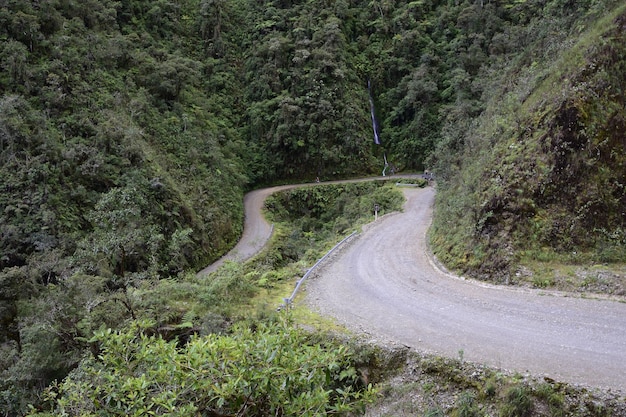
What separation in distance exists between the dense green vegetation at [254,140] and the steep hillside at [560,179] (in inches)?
2.1

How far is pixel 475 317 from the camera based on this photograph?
30.5ft

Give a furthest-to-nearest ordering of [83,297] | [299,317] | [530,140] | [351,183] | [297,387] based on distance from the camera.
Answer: [351,183] → [530,140] → [83,297] → [299,317] → [297,387]

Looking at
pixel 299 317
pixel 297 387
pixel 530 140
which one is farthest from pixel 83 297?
pixel 530 140

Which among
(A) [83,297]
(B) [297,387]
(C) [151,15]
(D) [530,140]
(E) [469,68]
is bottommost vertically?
(A) [83,297]

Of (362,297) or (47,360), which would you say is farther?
(362,297)

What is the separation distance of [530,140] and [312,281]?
8.28m

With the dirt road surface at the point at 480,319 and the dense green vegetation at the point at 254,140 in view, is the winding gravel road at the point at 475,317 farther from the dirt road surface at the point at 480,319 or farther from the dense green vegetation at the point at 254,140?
the dense green vegetation at the point at 254,140

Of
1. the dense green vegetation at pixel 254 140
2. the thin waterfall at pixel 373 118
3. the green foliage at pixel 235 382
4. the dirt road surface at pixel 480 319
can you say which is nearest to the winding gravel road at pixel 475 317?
the dirt road surface at pixel 480 319

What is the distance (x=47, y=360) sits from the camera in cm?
1002

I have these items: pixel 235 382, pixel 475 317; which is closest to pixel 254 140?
pixel 475 317

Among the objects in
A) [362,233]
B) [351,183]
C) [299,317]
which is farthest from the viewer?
[351,183]

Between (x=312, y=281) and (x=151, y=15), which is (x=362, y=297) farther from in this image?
(x=151, y=15)

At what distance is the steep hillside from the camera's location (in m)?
10.8

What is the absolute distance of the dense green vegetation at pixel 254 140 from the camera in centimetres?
1119
